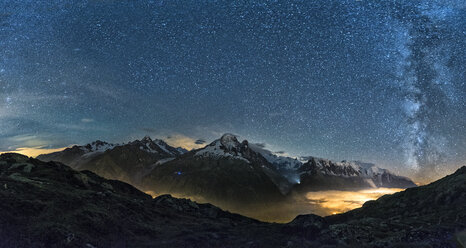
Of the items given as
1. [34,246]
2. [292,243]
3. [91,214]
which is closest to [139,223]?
[91,214]

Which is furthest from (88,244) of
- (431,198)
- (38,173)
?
(431,198)

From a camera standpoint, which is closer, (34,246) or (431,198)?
(34,246)

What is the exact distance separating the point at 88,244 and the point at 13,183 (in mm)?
33024

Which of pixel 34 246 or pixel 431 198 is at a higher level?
pixel 431 198

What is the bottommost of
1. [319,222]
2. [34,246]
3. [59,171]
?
[34,246]

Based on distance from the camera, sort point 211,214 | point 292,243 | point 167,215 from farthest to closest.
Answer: point 211,214 < point 167,215 < point 292,243

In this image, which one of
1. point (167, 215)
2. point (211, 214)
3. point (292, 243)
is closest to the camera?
point (292, 243)

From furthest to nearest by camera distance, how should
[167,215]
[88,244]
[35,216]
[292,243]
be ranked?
[167,215]
[292,243]
[35,216]
[88,244]

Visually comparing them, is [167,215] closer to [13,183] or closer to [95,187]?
[95,187]

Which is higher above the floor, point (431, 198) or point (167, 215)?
point (431, 198)

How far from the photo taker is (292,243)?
52969 mm

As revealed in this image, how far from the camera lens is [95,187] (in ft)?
319

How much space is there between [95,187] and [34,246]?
6113 centimetres

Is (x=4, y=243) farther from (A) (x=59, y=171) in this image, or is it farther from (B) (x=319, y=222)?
(A) (x=59, y=171)
